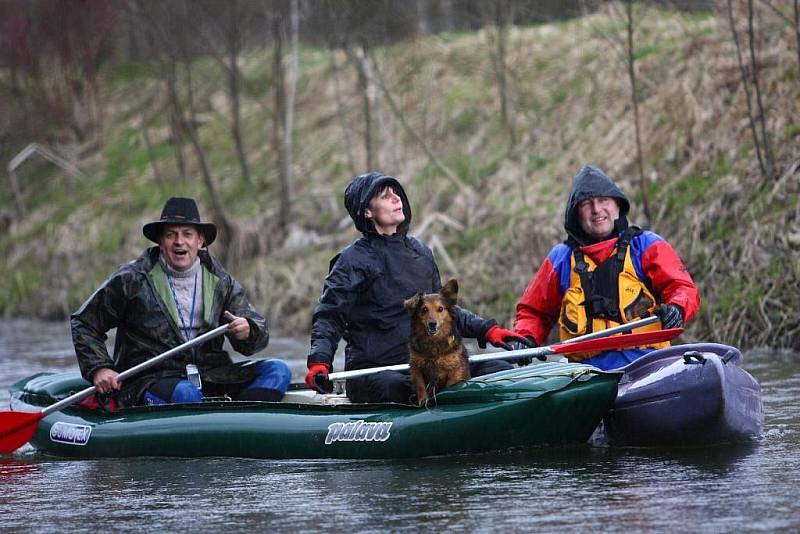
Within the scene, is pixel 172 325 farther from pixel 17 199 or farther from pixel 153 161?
pixel 17 199

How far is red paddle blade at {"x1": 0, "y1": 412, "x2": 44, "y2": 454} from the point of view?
764 cm

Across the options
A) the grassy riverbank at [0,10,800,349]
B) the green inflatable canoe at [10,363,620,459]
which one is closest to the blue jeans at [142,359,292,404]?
the green inflatable canoe at [10,363,620,459]

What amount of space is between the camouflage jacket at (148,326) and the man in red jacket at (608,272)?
1.75 metres

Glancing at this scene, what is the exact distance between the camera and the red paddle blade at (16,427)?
764 cm

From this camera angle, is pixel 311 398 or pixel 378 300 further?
pixel 311 398

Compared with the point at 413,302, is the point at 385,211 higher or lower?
higher

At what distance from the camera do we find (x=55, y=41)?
2472 cm

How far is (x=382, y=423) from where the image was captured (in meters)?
6.48

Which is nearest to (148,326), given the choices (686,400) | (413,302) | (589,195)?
(413,302)

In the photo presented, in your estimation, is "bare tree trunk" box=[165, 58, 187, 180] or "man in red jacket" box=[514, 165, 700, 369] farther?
"bare tree trunk" box=[165, 58, 187, 180]

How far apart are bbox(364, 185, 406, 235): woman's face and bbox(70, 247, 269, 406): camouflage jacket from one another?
1060 mm

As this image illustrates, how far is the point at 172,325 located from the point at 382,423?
1.53m

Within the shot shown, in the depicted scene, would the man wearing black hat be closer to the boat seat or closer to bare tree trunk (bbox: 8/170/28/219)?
the boat seat

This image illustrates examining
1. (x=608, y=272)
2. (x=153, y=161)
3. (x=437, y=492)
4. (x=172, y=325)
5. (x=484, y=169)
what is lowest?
(x=437, y=492)
